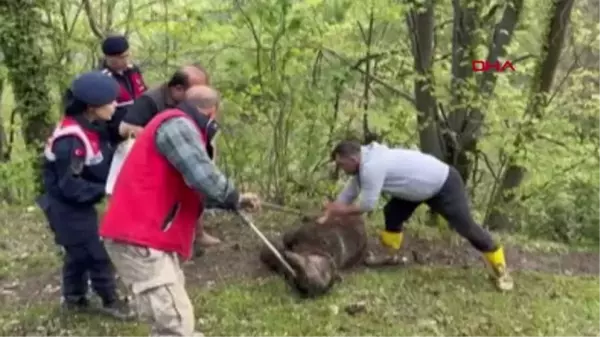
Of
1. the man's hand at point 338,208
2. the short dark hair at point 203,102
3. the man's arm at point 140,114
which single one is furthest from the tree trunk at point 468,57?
the short dark hair at point 203,102

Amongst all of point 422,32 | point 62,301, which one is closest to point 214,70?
point 422,32

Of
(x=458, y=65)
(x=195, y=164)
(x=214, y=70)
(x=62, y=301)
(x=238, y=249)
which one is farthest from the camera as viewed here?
(x=214, y=70)

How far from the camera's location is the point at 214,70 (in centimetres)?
1076

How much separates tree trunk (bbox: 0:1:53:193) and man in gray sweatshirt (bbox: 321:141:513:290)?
5706mm

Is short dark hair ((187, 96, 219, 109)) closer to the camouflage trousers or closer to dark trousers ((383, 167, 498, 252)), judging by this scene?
the camouflage trousers

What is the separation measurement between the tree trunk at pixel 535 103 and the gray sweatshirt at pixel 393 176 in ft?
7.17

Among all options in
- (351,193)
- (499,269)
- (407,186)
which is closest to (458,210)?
(407,186)

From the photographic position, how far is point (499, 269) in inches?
299

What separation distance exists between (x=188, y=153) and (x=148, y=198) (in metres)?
0.37

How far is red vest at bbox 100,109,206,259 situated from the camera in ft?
17.2

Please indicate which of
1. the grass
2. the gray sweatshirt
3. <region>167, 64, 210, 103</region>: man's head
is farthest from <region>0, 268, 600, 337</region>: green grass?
<region>167, 64, 210, 103</region>: man's head

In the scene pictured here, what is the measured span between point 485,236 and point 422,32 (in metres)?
3.35

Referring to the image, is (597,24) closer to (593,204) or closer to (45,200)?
(593,204)

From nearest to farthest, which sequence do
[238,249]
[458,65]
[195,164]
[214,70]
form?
[195,164] < [238,249] < [458,65] < [214,70]
